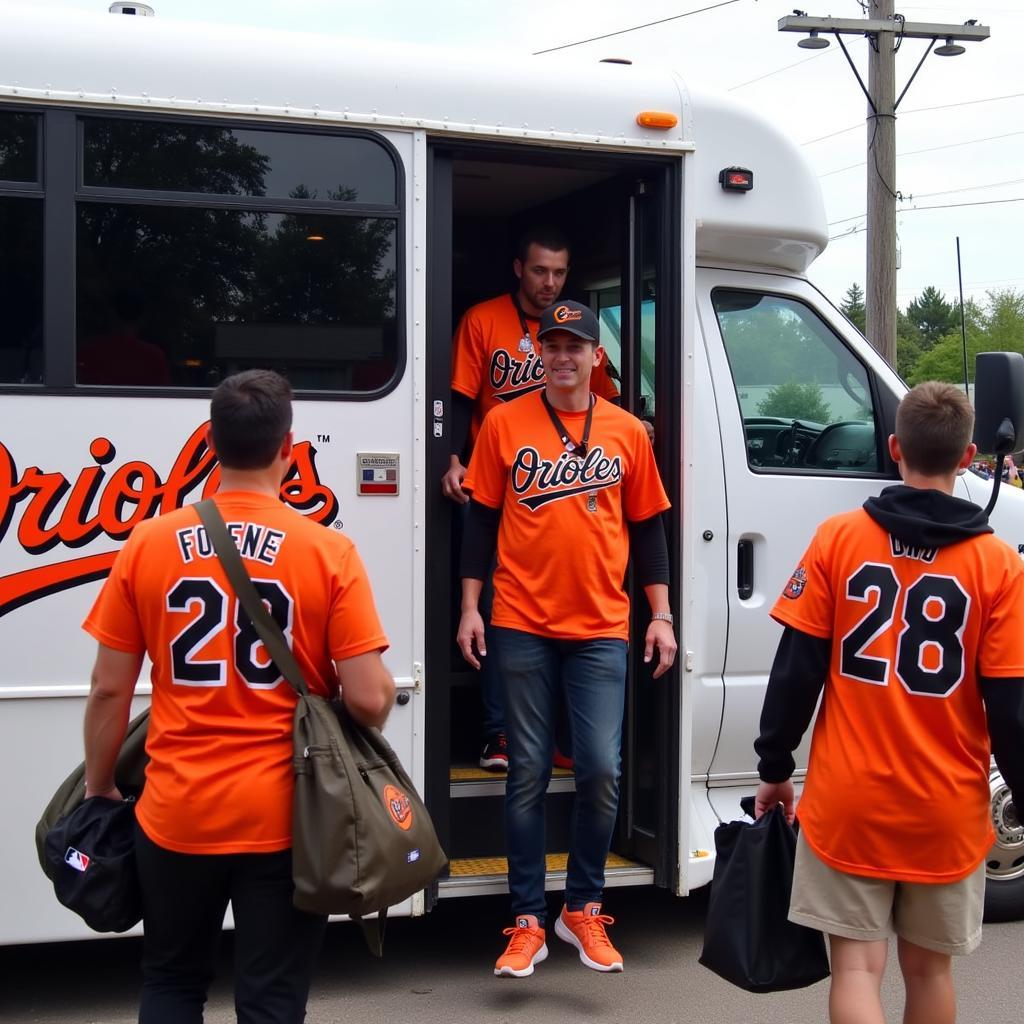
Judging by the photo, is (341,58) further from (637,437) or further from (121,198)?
(637,437)

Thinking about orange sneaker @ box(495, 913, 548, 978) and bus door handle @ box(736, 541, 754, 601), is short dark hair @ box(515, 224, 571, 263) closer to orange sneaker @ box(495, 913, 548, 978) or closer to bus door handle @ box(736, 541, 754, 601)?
A: bus door handle @ box(736, 541, 754, 601)

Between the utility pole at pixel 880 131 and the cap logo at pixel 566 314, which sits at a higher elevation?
the utility pole at pixel 880 131

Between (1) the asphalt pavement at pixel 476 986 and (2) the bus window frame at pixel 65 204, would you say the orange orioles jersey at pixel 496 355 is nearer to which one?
(2) the bus window frame at pixel 65 204

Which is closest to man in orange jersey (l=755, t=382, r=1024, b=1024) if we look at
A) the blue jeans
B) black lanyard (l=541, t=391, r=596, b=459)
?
the blue jeans

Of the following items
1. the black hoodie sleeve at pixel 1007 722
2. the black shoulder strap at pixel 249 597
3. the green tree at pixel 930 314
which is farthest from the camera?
the green tree at pixel 930 314

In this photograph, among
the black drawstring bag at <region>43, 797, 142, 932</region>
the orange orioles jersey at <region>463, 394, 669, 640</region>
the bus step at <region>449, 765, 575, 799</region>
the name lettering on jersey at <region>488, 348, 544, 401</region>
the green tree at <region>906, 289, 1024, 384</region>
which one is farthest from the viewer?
the green tree at <region>906, 289, 1024, 384</region>

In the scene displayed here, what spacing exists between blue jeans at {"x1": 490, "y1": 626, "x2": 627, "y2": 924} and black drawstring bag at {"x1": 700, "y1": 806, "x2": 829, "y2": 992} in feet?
3.66

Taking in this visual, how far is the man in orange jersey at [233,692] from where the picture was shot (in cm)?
257

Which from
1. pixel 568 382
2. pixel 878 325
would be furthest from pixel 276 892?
pixel 878 325

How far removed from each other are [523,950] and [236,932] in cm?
174

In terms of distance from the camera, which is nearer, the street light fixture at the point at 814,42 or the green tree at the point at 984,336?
the street light fixture at the point at 814,42

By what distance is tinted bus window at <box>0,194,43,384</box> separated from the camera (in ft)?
12.5

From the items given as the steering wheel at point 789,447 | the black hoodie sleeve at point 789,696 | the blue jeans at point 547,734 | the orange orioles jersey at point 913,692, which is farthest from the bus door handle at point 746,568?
the orange orioles jersey at point 913,692

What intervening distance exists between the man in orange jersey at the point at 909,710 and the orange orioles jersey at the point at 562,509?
1.24m
